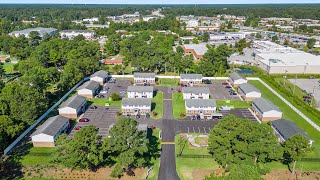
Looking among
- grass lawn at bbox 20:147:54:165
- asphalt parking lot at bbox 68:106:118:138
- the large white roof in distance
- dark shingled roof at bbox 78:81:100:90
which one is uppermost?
the large white roof in distance

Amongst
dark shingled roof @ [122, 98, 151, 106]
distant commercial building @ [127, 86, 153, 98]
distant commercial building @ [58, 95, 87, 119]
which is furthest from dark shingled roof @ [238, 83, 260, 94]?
distant commercial building @ [58, 95, 87, 119]

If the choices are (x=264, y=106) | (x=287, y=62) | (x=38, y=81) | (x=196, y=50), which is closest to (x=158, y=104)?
(x=264, y=106)

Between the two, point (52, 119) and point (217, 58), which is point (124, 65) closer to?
point (217, 58)

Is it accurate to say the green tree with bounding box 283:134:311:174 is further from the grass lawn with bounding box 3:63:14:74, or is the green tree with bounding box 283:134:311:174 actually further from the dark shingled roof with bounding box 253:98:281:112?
→ the grass lawn with bounding box 3:63:14:74

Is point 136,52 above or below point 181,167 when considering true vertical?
above

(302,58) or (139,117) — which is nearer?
(139,117)

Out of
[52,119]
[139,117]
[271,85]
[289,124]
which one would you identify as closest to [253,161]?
[289,124]

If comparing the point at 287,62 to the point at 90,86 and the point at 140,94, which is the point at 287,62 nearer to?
the point at 140,94

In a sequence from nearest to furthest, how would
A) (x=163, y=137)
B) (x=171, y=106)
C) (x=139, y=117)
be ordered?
(x=163, y=137) < (x=139, y=117) < (x=171, y=106)

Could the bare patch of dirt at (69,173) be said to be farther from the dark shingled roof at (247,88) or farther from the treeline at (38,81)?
the dark shingled roof at (247,88)
